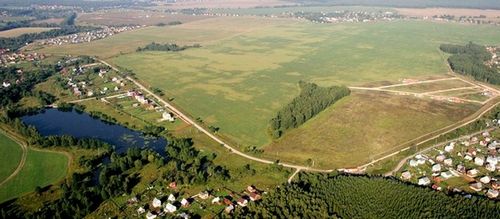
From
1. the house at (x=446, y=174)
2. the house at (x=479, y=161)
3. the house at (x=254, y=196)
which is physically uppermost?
the house at (x=479, y=161)

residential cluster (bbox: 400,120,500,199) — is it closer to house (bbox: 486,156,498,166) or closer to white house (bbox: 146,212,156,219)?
house (bbox: 486,156,498,166)

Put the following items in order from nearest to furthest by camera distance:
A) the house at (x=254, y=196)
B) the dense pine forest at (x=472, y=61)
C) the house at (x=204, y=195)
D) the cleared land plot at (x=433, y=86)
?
the house at (x=254, y=196)
the house at (x=204, y=195)
the cleared land plot at (x=433, y=86)
the dense pine forest at (x=472, y=61)

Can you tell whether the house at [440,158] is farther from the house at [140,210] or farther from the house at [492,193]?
the house at [140,210]

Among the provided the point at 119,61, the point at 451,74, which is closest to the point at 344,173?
the point at 451,74

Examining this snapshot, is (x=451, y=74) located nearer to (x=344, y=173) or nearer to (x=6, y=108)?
(x=344, y=173)

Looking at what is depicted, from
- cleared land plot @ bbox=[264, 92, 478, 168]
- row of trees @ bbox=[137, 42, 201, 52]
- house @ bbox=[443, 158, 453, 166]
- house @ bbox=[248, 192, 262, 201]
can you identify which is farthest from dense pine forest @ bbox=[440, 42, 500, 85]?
row of trees @ bbox=[137, 42, 201, 52]

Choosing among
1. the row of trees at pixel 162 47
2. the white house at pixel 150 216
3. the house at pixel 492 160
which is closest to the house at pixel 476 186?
the house at pixel 492 160

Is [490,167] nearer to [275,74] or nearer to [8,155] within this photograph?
[275,74]

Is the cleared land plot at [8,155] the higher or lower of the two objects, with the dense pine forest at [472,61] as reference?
lower
